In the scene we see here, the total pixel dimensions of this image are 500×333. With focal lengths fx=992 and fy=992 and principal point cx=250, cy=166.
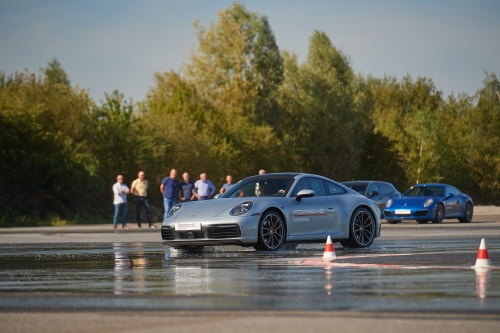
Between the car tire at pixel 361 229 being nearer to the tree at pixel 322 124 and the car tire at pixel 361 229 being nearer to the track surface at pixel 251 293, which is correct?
the track surface at pixel 251 293

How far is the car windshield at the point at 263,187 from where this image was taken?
17.7m

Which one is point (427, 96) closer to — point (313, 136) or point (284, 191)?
point (313, 136)

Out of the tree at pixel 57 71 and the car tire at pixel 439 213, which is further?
the tree at pixel 57 71

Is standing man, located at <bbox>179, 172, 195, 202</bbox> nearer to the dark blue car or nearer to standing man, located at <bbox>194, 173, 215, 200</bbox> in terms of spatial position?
standing man, located at <bbox>194, 173, 215, 200</bbox>

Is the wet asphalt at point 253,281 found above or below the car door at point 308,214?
below

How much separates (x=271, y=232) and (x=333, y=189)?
2034 millimetres

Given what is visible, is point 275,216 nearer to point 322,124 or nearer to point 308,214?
point 308,214

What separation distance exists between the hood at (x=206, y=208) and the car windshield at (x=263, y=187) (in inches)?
24.4

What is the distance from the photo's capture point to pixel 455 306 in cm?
805

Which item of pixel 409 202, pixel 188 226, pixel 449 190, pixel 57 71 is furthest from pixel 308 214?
pixel 57 71

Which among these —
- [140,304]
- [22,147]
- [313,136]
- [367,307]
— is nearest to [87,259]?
[140,304]

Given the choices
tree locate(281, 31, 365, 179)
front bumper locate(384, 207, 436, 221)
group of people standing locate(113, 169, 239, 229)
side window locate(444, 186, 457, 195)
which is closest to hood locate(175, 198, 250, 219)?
group of people standing locate(113, 169, 239, 229)

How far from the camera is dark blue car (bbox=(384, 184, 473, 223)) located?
34750 mm

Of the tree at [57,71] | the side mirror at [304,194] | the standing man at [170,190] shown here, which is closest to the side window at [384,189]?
the standing man at [170,190]
